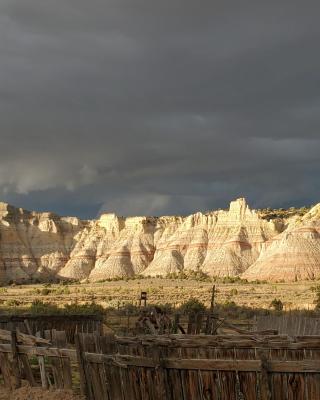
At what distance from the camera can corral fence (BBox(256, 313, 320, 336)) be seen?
1717cm

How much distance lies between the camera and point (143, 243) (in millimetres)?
106938

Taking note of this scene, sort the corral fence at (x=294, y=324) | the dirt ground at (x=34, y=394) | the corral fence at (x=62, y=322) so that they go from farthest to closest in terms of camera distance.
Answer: the corral fence at (x=62, y=322) < the corral fence at (x=294, y=324) < the dirt ground at (x=34, y=394)

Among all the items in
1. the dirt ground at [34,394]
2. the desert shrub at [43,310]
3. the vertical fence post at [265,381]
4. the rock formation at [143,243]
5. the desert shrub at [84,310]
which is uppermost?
the rock formation at [143,243]

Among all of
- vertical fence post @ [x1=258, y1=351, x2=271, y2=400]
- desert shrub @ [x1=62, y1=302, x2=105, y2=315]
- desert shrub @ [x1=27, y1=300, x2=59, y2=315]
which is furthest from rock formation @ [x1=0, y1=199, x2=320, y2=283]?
vertical fence post @ [x1=258, y1=351, x2=271, y2=400]

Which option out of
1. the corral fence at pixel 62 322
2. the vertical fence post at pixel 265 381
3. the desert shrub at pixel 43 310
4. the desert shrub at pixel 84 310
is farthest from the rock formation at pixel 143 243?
→ the vertical fence post at pixel 265 381

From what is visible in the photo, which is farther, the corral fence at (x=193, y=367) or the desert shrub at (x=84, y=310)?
the desert shrub at (x=84, y=310)

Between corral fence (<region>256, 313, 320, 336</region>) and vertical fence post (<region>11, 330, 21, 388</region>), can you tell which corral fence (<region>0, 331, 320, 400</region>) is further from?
corral fence (<region>256, 313, 320, 336</region>)

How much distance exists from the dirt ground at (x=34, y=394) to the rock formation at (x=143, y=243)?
221 ft

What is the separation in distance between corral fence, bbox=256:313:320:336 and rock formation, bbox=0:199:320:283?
59.0 m

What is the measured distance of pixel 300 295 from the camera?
167ft

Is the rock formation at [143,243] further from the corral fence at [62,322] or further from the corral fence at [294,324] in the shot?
the corral fence at [62,322]

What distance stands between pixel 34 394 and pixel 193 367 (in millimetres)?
4063

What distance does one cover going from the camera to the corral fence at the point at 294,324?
17.2 meters

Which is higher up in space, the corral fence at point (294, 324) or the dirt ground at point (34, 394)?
the corral fence at point (294, 324)
